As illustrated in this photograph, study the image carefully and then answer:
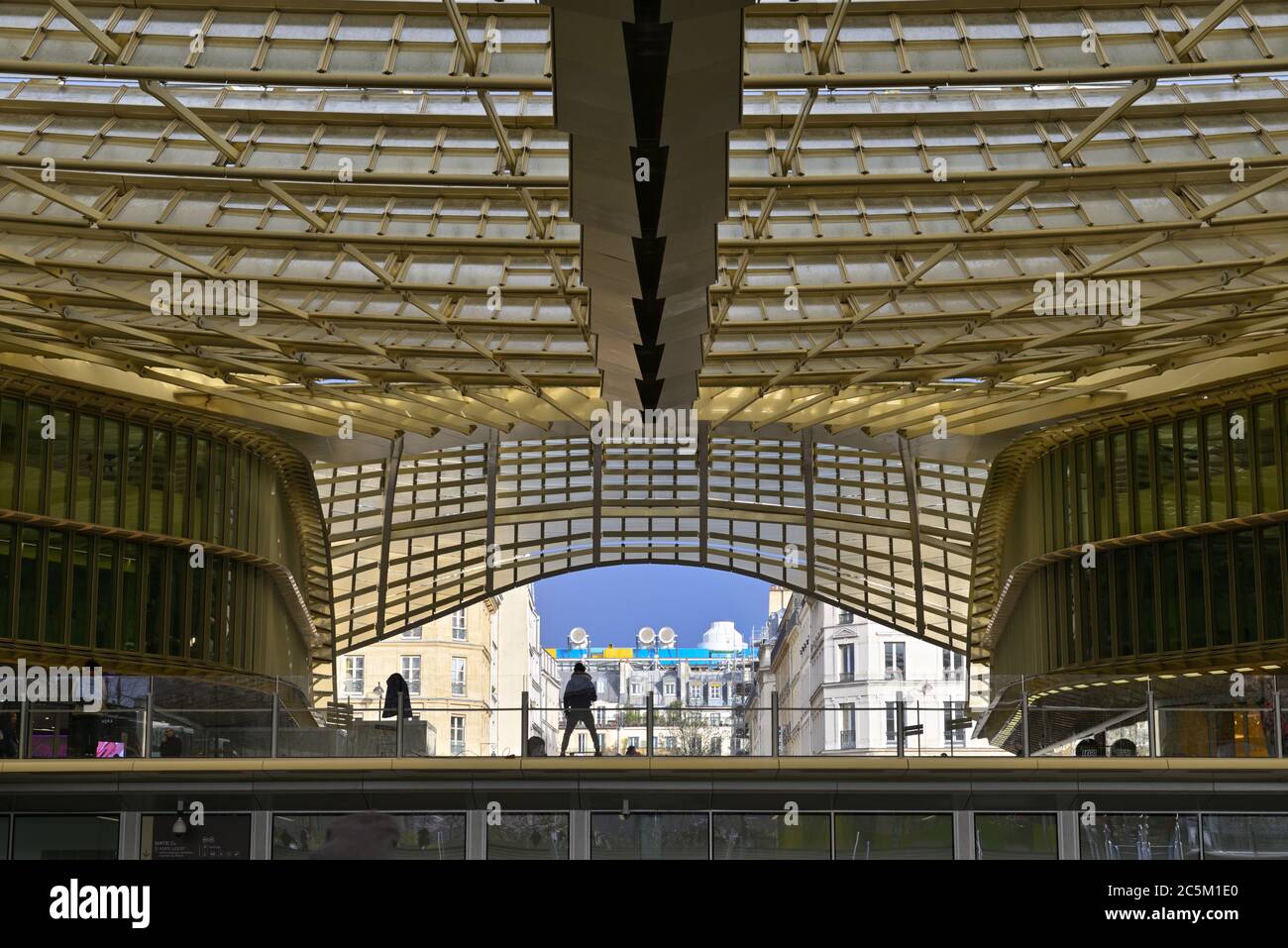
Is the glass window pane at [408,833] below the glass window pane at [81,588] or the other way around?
below

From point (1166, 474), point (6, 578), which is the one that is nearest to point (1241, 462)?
point (1166, 474)

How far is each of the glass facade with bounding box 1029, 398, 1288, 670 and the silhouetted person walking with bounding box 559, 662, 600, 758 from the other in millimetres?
20470

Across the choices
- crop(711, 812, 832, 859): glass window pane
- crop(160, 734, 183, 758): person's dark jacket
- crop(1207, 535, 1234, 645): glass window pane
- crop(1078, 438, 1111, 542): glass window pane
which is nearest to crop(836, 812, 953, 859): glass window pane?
crop(711, 812, 832, 859): glass window pane

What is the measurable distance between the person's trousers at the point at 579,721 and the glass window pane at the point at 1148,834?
996 cm

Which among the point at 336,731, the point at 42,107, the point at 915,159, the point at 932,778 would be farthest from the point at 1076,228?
the point at 42,107

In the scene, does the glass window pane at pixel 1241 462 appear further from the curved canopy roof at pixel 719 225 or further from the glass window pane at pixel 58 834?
the glass window pane at pixel 58 834

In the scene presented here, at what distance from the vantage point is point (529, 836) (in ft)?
103

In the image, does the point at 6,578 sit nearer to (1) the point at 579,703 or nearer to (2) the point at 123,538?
(2) the point at 123,538

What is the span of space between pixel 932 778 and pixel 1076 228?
1157cm

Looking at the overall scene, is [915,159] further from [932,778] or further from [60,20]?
[60,20]

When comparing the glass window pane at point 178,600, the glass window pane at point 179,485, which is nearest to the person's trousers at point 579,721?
the glass window pane at point 178,600

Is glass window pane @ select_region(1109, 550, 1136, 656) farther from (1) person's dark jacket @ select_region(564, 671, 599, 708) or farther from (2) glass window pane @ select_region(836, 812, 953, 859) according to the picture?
(1) person's dark jacket @ select_region(564, 671, 599, 708)

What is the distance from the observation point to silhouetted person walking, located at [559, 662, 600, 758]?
95.7ft

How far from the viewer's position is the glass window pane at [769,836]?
3089 centimetres
